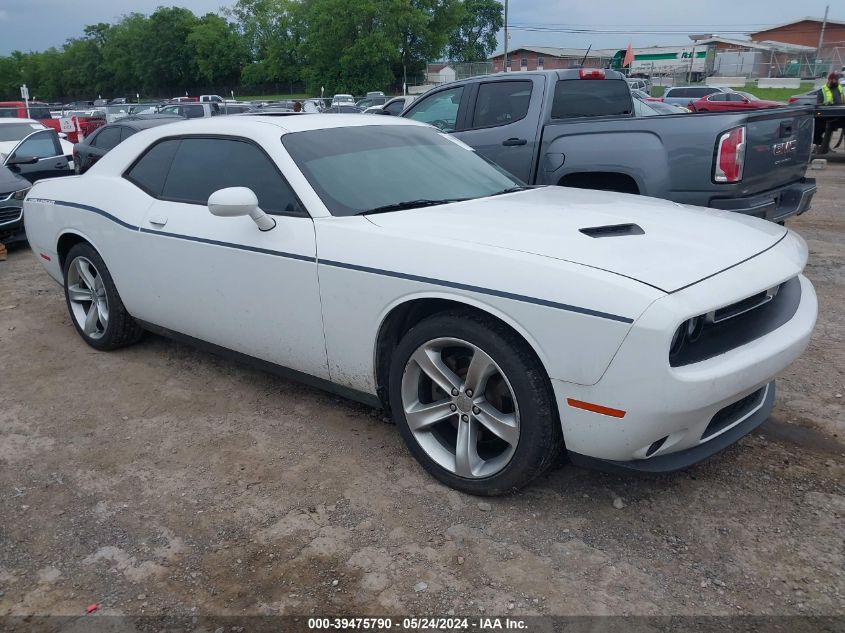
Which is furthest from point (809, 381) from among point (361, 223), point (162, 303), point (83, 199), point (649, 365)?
point (83, 199)

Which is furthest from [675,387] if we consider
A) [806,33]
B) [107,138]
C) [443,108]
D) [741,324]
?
[806,33]

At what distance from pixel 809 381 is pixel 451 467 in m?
2.41

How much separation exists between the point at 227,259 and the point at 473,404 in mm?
1582

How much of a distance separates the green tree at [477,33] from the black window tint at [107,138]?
288 feet

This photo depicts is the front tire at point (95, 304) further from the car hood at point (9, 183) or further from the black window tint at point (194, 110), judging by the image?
the black window tint at point (194, 110)

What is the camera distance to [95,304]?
477 centimetres

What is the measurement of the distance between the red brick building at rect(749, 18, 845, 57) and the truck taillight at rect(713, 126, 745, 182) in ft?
255

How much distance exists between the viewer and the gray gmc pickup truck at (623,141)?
15.8ft

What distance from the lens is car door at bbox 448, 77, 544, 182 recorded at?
5973 mm

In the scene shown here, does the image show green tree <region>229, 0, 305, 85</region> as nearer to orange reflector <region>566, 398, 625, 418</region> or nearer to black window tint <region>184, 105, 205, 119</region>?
black window tint <region>184, 105, 205, 119</region>

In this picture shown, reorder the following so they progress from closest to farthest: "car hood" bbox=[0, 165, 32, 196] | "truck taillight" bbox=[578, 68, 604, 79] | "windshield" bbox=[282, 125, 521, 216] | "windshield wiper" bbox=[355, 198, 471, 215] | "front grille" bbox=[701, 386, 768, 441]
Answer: "front grille" bbox=[701, 386, 768, 441] → "windshield wiper" bbox=[355, 198, 471, 215] → "windshield" bbox=[282, 125, 521, 216] → "truck taillight" bbox=[578, 68, 604, 79] → "car hood" bbox=[0, 165, 32, 196]

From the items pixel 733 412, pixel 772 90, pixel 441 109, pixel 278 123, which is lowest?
pixel 772 90

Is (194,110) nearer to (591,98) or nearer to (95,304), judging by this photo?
(591,98)

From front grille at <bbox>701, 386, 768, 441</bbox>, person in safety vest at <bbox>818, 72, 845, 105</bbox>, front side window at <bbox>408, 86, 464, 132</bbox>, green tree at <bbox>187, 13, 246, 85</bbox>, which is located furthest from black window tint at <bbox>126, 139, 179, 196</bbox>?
green tree at <bbox>187, 13, 246, 85</bbox>
